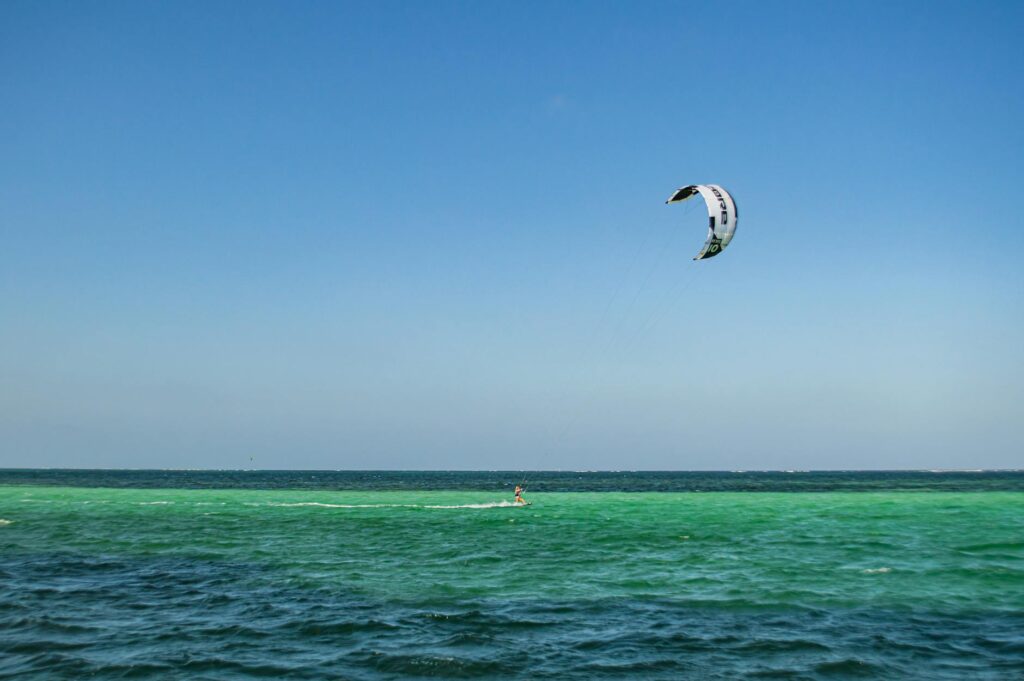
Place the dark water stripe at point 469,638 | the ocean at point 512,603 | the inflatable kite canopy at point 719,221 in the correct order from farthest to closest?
the inflatable kite canopy at point 719,221 → the ocean at point 512,603 → the dark water stripe at point 469,638

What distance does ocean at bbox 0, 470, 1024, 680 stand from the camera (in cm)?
1193

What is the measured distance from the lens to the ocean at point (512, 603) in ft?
39.1

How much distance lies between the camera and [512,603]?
16.5 m

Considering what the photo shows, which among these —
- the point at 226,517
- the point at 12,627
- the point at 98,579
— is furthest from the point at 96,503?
the point at 12,627

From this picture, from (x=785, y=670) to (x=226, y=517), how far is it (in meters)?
37.5

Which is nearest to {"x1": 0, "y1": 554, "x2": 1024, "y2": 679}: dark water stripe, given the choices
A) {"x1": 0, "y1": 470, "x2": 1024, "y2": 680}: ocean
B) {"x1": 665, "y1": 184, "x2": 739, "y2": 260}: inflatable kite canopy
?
{"x1": 0, "y1": 470, "x2": 1024, "y2": 680}: ocean

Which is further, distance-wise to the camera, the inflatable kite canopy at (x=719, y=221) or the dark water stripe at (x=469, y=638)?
the inflatable kite canopy at (x=719, y=221)

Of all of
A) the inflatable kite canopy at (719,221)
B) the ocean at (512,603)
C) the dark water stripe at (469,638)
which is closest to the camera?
the dark water stripe at (469,638)

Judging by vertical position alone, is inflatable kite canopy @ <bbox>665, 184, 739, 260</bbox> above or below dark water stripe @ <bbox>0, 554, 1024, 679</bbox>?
above

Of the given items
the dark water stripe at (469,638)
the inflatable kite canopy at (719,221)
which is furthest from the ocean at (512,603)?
the inflatable kite canopy at (719,221)

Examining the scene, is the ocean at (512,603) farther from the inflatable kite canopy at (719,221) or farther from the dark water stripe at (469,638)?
the inflatable kite canopy at (719,221)

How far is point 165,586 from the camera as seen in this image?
1884 centimetres

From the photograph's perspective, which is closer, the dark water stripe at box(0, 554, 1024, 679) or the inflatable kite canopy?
the dark water stripe at box(0, 554, 1024, 679)

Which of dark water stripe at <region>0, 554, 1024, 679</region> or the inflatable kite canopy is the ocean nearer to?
dark water stripe at <region>0, 554, 1024, 679</region>
